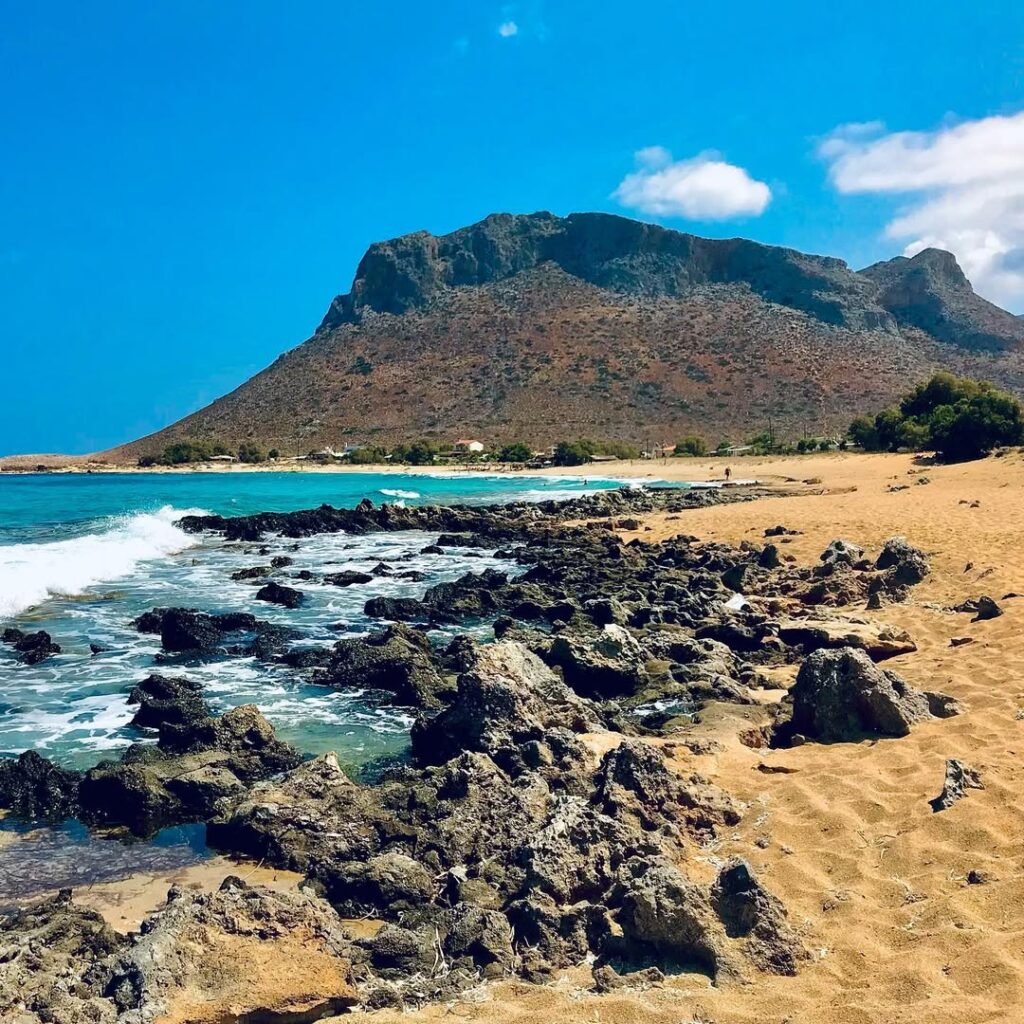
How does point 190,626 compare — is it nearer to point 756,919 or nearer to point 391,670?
point 391,670

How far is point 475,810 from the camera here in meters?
6.49

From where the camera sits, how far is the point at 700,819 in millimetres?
6402

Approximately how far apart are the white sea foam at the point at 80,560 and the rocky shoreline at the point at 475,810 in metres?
5.83

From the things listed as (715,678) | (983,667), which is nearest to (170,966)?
(715,678)

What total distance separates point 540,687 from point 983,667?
4862 millimetres

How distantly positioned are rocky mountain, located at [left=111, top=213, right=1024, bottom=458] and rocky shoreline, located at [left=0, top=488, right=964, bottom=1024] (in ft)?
280

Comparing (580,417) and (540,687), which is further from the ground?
(580,417)

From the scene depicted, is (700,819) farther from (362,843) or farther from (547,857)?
(362,843)

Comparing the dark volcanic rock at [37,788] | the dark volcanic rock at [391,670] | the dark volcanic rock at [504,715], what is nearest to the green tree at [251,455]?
the dark volcanic rock at [391,670]

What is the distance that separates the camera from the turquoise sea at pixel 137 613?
31.5 feet

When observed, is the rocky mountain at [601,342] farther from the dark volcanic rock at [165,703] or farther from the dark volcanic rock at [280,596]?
the dark volcanic rock at [165,703]

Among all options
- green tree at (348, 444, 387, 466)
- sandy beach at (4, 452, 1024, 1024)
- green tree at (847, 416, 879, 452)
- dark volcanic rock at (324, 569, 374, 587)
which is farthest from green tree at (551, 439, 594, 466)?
sandy beach at (4, 452, 1024, 1024)

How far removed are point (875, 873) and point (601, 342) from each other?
112967mm

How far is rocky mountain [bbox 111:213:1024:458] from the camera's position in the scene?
102m
